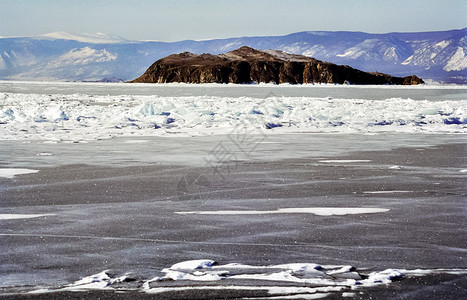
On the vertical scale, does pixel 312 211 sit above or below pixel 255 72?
below

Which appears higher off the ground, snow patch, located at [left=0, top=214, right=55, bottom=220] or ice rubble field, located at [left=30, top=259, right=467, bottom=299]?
ice rubble field, located at [left=30, top=259, right=467, bottom=299]

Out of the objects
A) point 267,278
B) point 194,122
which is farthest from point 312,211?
point 194,122

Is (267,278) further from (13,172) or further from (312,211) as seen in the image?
(13,172)

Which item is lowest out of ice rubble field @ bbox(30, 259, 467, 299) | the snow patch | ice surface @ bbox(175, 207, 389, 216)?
the snow patch

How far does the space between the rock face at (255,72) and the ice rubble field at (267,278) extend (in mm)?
121637

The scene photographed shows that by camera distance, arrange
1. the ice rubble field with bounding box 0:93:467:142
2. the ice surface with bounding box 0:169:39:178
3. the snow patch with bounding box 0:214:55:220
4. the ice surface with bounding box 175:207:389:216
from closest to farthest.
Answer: the snow patch with bounding box 0:214:55:220
the ice surface with bounding box 175:207:389:216
the ice surface with bounding box 0:169:39:178
the ice rubble field with bounding box 0:93:467:142

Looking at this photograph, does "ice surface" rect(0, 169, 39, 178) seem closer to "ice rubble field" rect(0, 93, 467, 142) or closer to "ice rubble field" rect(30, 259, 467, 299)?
"ice rubble field" rect(0, 93, 467, 142)

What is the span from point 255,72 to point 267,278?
420ft

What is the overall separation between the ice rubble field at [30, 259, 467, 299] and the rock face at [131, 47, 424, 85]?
399ft

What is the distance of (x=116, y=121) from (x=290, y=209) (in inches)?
464

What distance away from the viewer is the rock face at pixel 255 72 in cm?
12696

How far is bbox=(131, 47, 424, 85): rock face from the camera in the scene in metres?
127

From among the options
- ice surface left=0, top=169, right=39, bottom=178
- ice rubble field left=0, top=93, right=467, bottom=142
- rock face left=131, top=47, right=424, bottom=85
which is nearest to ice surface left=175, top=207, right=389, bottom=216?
ice surface left=0, top=169, right=39, bottom=178

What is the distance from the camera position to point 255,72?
428 ft
